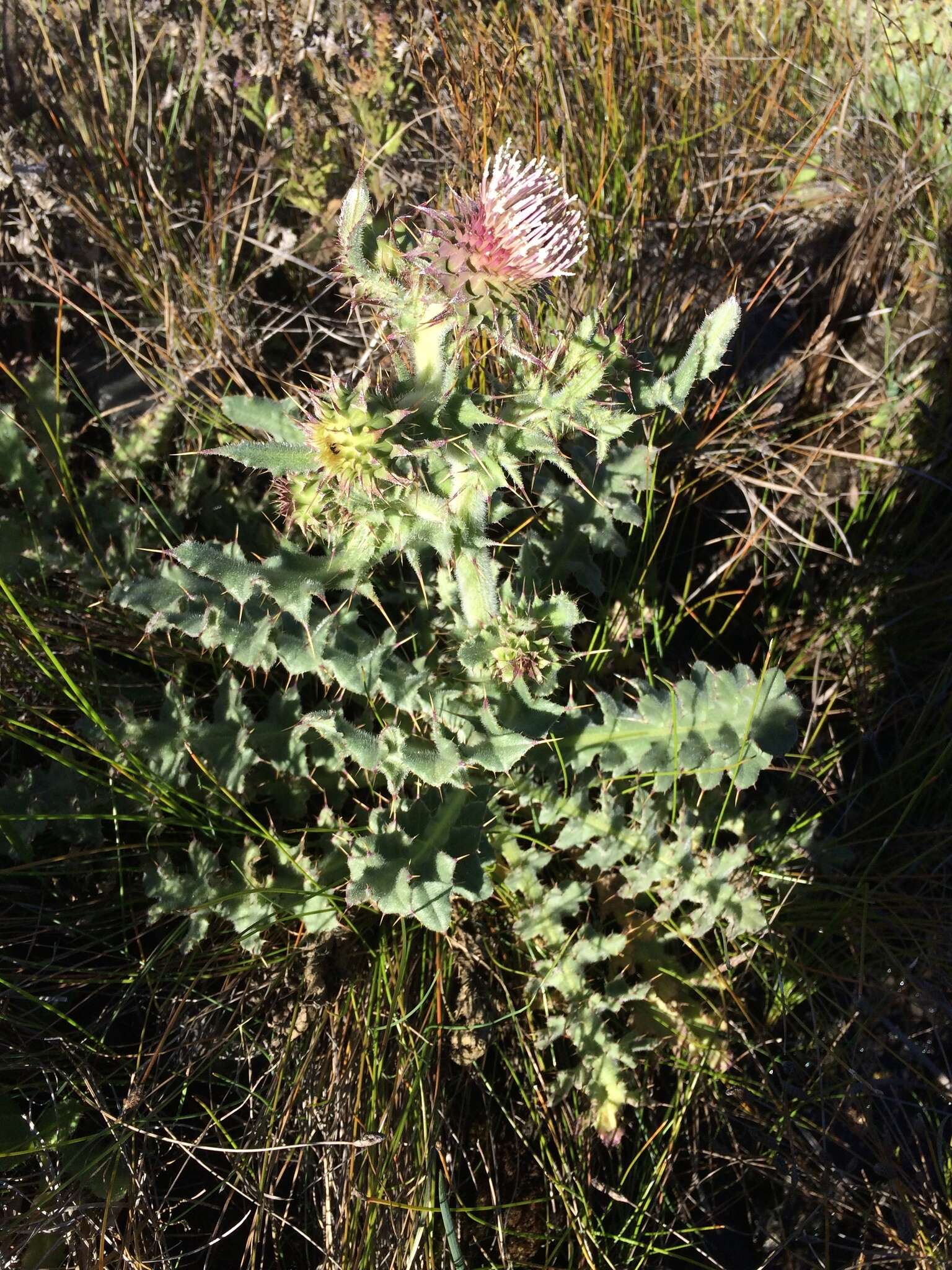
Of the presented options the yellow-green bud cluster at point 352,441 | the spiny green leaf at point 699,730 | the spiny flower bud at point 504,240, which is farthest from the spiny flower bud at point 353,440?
the spiny green leaf at point 699,730

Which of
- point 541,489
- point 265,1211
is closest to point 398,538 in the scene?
point 541,489

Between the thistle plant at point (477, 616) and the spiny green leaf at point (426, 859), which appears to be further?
the spiny green leaf at point (426, 859)

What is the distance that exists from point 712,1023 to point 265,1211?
1.24 m

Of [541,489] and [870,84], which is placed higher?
[870,84]

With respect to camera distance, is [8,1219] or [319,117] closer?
[8,1219]

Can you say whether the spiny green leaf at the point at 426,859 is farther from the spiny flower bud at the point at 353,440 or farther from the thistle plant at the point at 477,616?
the spiny flower bud at the point at 353,440

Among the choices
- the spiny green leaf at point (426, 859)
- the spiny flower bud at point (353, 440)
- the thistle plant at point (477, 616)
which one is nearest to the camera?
the spiny flower bud at point (353, 440)

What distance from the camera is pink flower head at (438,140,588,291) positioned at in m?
1.92

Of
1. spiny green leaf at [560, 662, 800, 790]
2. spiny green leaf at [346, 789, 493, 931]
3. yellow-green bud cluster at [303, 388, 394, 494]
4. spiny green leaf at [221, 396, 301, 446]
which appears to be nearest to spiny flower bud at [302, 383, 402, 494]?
yellow-green bud cluster at [303, 388, 394, 494]

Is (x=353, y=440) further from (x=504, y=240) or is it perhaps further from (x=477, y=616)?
(x=477, y=616)

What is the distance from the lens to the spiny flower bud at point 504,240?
1.92 m

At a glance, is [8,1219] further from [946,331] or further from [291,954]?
[946,331]

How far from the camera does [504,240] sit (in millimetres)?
1916

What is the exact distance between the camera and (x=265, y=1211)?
216cm
